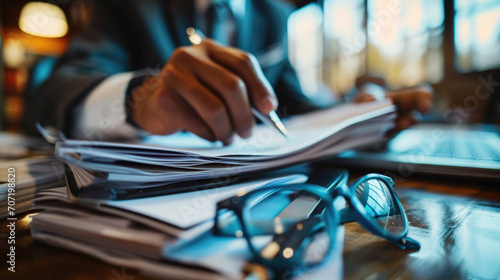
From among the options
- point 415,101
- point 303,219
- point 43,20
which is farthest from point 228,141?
point 43,20

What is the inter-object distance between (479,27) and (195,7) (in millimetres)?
1108

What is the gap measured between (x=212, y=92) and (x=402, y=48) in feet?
4.90

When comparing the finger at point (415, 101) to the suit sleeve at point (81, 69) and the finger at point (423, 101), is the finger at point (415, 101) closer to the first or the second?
the finger at point (423, 101)

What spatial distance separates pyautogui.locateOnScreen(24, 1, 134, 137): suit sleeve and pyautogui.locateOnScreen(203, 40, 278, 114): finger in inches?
15.6

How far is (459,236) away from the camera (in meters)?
0.21

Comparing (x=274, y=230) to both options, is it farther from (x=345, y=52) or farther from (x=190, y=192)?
(x=345, y=52)

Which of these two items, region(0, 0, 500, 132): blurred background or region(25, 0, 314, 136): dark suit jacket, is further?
region(0, 0, 500, 132): blurred background

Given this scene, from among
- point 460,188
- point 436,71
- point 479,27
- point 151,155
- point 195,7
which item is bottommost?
point 460,188

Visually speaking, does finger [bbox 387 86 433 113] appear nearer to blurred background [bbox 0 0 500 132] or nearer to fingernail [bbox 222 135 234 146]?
fingernail [bbox 222 135 234 146]

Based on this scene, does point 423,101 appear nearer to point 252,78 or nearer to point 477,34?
point 252,78

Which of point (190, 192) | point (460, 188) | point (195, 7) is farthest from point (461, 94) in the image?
point (190, 192)

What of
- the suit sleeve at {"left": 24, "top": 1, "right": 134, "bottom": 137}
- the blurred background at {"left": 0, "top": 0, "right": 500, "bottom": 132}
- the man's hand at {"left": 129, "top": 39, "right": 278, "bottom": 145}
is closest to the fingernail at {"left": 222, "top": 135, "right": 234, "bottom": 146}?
the man's hand at {"left": 129, "top": 39, "right": 278, "bottom": 145}

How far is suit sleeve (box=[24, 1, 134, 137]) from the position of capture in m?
0.60

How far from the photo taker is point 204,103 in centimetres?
33
